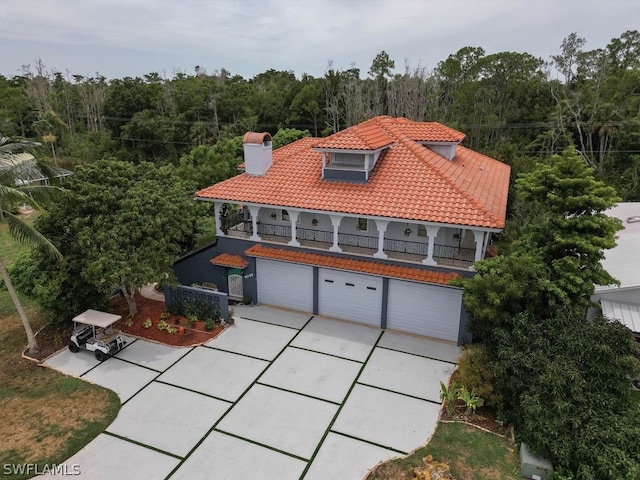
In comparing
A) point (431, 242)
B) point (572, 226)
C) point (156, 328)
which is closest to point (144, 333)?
point (156, 328)

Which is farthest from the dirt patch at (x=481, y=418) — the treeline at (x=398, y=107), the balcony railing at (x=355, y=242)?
the treeline at (x=398, y=107)

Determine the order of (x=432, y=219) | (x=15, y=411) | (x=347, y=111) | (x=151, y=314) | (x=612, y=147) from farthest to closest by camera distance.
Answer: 1. (x=347, y=111)
2. (x=612, y=147)
3. (x=151, y=314)
4. (x=432, y=219)
5. (x=15, y=411)

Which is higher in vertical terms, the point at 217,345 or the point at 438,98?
the point at 438,98

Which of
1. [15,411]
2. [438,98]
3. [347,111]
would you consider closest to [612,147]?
[438,98]

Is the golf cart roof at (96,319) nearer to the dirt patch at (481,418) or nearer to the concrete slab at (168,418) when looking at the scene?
the concrete slab at (168,418)

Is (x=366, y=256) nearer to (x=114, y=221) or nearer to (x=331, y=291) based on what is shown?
(x=331, y=291)

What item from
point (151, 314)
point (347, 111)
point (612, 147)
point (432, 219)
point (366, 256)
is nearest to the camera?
point (432, 219)
